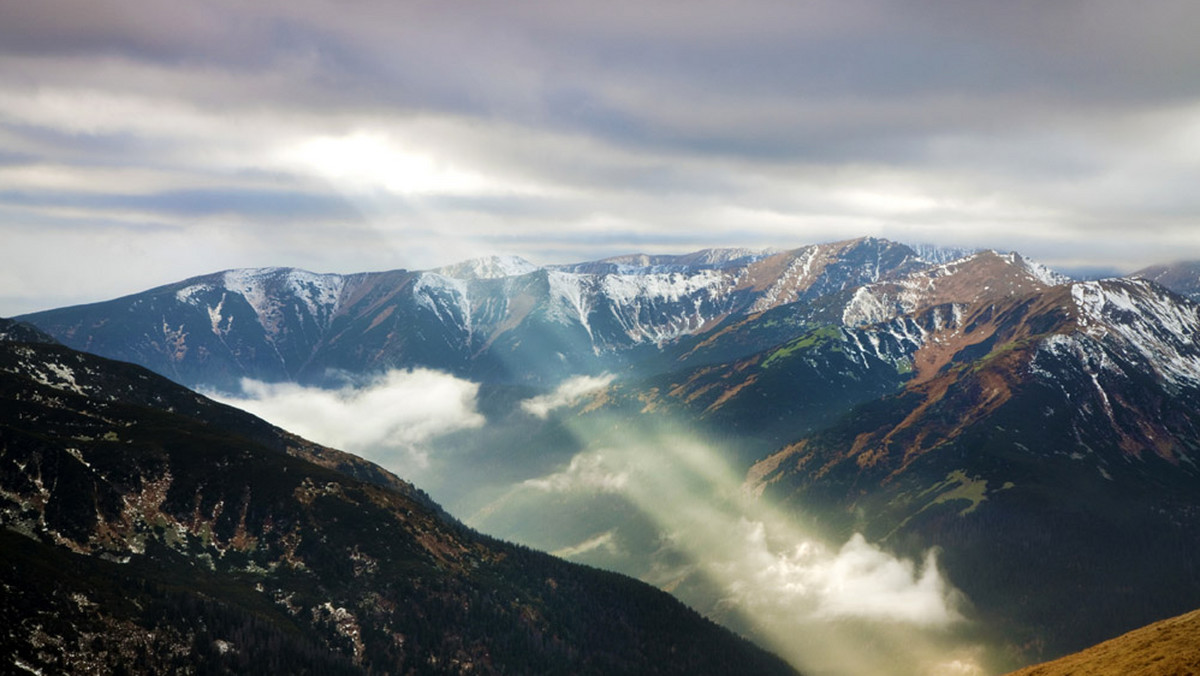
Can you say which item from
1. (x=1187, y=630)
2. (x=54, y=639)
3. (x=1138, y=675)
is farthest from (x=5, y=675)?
(x=1187, y=630)

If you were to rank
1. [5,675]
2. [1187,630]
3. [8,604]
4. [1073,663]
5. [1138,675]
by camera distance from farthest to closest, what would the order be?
[8,604] < [5,675] < [1073,663] < [1187,630] < [1138,675]

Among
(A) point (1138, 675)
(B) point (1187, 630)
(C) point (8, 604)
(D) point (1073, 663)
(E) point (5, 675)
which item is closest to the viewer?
(A) point (1138, 675)

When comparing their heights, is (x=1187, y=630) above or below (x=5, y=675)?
above

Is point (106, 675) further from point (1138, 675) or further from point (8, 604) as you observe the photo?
point (1138, 675)

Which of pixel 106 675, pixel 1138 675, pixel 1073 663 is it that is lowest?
pixel 106 675

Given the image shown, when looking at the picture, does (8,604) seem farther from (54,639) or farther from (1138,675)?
(1138,675)

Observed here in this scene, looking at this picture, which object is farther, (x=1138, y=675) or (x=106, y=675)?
(x=106, y=675)

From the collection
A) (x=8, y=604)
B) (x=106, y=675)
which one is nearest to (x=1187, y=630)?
(x=106, y=675)
